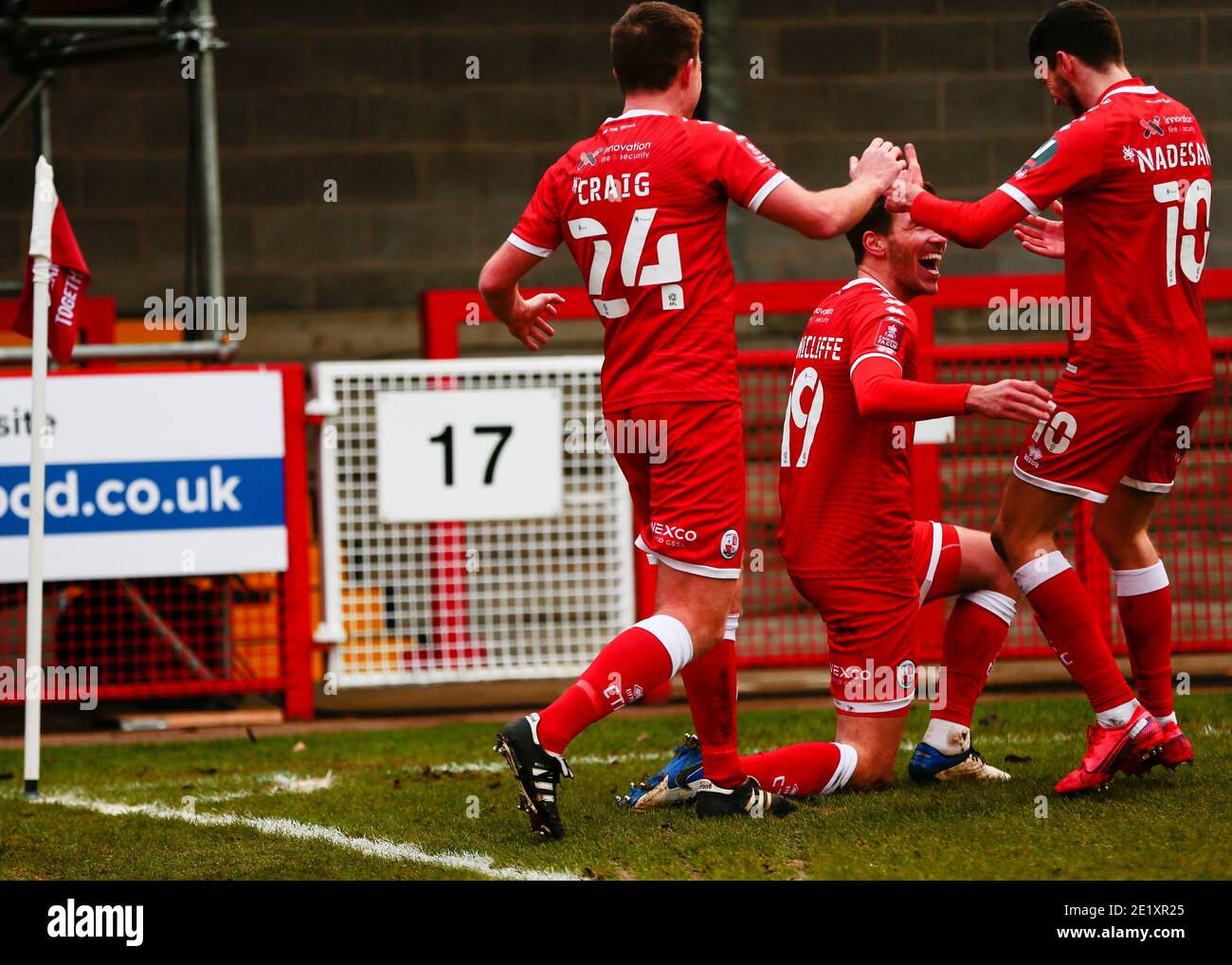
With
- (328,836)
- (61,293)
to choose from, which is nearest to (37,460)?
(61,293)

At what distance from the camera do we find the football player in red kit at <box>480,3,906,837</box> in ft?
13.1

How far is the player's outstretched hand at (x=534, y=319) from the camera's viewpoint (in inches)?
173

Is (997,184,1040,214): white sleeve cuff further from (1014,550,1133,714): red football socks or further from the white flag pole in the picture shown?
the white flag pole

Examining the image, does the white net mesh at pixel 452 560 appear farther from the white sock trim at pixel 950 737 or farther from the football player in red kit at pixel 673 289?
the football player in red kit at pixel 673 289

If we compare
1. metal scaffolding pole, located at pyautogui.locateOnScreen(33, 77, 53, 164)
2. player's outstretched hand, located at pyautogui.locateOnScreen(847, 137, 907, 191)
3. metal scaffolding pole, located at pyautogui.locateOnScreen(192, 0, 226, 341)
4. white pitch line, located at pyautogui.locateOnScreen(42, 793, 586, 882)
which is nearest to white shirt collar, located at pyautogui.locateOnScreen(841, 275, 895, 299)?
player's outstretched hand, located at pyautogui.locateOnScreen(847, 137, 907, 191)

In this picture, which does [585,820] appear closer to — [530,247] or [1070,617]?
[1070,617]

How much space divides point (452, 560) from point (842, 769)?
2648 mm

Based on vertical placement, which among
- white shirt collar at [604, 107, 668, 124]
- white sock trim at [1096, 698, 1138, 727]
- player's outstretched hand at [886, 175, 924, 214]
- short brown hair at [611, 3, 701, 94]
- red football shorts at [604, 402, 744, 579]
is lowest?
white sock trim at [1096, 698, 1138, 727]

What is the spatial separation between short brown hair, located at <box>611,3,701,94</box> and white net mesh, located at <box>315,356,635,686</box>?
2603 millimetres

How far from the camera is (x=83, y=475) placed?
629cm

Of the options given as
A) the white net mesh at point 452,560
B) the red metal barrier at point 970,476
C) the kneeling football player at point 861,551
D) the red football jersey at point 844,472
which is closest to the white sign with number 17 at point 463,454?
the white net mesh at point 452,560

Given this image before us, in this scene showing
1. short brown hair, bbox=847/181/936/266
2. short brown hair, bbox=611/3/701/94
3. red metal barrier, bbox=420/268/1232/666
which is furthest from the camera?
red metal barrier, bbox=420/268/1232/666

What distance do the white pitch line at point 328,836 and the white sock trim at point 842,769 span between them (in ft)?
3.10
